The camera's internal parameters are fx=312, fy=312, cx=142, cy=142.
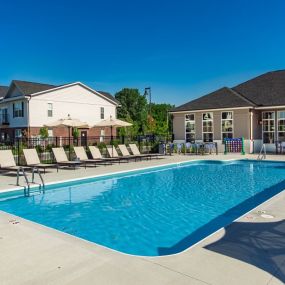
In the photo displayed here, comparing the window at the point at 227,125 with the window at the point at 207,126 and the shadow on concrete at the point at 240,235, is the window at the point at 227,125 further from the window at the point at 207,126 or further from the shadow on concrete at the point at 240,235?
the shadow on concrete at the point at 240,235

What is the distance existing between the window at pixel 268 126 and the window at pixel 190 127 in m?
5.02

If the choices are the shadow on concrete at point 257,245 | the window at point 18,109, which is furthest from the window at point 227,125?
the window at point 18,109

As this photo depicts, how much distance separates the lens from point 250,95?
23.5 m

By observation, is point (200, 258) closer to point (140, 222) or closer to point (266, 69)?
point (140, 222)

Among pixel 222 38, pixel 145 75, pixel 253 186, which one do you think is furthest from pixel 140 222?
pixel 145 75

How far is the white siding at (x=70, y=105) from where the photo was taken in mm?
29228

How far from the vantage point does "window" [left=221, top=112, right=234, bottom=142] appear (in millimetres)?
22156

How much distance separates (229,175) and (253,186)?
8.48ft

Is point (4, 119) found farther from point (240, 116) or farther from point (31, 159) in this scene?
point (240, 116)

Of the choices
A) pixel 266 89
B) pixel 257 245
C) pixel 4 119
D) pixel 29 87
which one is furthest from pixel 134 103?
pixel 257 245

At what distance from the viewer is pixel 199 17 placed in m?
20.0

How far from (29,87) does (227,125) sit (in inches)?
753

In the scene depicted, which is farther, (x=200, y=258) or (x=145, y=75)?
(x=145, y=75)

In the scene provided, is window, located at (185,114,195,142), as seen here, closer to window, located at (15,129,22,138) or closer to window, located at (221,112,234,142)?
window, located at (221,112,234,142)
